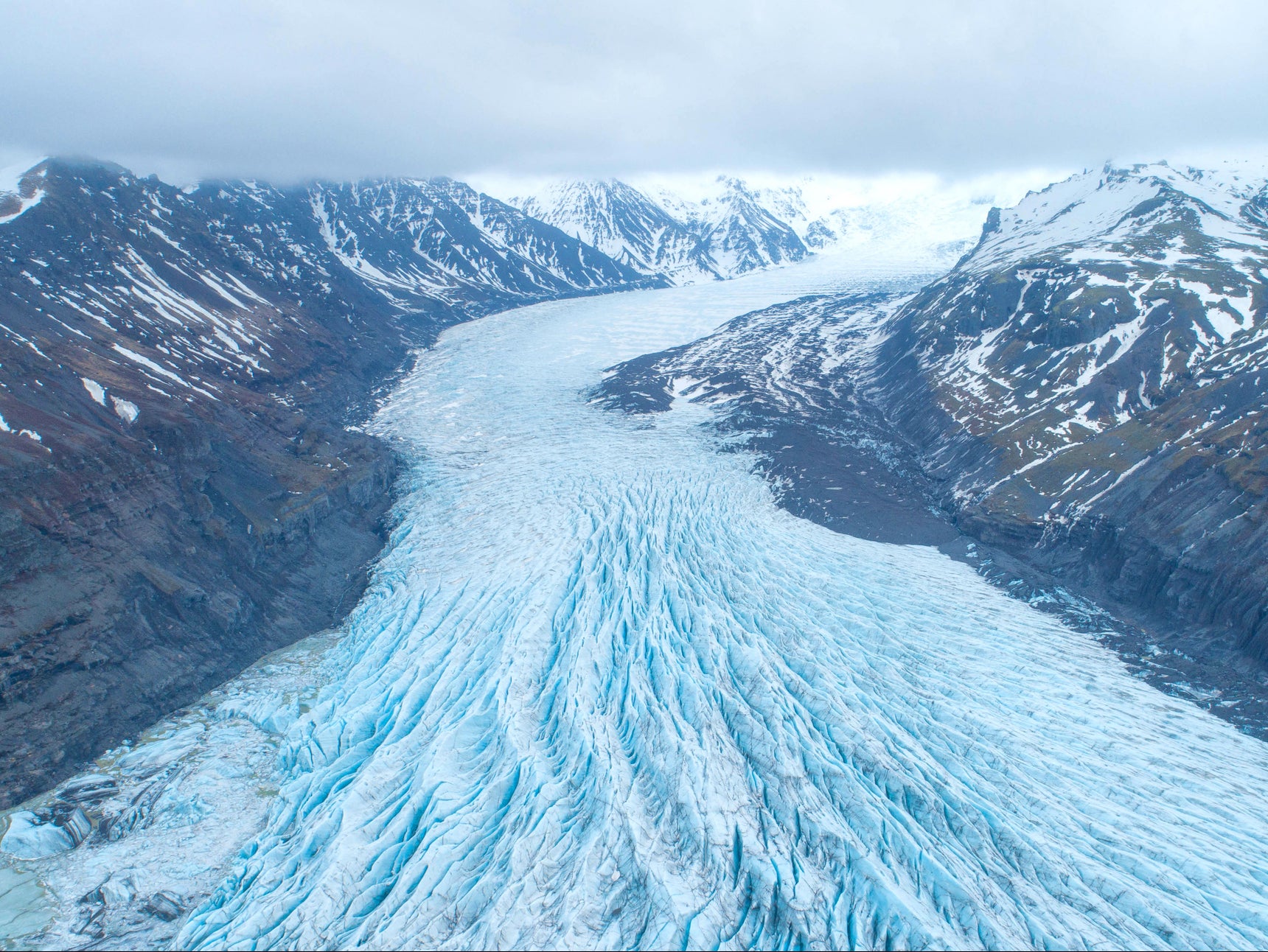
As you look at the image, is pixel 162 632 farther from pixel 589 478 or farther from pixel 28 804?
pixel 589 478

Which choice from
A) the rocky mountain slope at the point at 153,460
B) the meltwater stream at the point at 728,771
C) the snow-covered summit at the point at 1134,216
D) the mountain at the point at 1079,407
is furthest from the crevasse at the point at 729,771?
the snow-covered summit at the point at 1134,216

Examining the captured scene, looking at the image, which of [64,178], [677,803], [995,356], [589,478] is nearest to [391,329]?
[64,178]

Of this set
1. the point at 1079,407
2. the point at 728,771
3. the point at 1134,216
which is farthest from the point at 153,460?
the point at 1134,216

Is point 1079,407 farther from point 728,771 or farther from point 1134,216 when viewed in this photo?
point 1134,216

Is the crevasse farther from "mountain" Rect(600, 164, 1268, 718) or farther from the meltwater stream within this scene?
"mountain" Rect(600, 164, 1268, 718)

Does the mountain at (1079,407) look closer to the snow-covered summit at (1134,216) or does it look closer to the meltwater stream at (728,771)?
the snow-covered summit at (1134,216)
